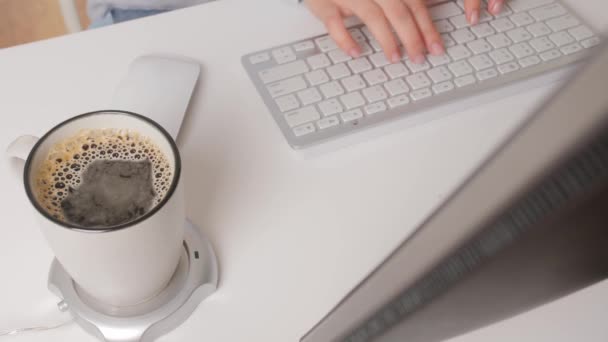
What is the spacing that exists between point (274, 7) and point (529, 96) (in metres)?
0.27

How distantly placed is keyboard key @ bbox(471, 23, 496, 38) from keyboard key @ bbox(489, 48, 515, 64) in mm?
26

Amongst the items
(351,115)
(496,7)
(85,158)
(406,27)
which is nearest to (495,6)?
(496,7)

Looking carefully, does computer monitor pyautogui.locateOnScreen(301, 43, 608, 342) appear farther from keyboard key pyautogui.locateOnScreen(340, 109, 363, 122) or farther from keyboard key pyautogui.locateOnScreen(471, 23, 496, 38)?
keyboard key pyautogui.locateOnScreen(471, 23, 496, 38)

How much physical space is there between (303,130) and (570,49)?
272mm

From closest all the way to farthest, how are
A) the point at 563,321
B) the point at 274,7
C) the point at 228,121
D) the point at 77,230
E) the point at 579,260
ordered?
the point at 579,260, the point at 77,230, the point at 563,321, the point at 228,121, the point at 274,7

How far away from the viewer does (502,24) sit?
0.60 meters

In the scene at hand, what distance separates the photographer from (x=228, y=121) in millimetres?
529

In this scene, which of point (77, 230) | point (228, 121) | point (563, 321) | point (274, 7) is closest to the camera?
point (77, 230)

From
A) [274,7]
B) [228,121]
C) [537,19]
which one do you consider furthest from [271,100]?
[537,19]

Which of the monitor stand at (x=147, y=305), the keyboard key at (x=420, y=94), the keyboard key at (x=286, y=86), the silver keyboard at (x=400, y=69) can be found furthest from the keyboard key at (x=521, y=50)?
the monitor stand at (x=147, y=305)

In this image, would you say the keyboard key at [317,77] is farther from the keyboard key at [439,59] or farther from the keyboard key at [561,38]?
the keyboard key at [561,38]

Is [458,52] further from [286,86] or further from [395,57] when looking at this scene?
[286,86]

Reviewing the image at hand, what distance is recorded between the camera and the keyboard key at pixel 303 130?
501mm

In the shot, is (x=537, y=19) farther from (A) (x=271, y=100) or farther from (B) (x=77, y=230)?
(B) (x=77, y=230)
